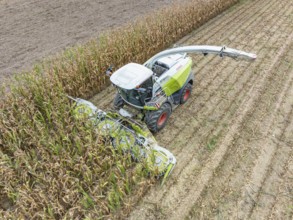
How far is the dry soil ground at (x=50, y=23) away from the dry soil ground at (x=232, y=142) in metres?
4.00

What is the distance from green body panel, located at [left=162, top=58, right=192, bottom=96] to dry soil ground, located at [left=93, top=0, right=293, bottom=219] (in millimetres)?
872

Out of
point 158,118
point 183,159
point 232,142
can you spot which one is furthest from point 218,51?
point 183,159

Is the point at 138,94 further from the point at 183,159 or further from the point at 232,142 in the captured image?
the point at 232,142

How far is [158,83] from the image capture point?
5.89 metres

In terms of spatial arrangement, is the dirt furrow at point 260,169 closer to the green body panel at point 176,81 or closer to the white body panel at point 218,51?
the white body panel at point 218,51

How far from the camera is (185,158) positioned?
5.61 meters

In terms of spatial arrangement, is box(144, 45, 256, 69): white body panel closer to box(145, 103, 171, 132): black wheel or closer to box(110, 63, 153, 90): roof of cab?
box(110, 63, 153, 90): roof of cab

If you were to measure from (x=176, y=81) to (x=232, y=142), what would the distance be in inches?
79.9

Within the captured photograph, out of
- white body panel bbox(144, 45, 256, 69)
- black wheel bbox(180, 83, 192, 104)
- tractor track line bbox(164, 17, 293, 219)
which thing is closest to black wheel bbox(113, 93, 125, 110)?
white body panel bbox(144, 45, 256, 69)

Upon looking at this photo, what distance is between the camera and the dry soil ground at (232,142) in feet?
15.5

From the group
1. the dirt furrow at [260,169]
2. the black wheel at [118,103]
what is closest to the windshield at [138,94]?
the black wheel at [118,103]

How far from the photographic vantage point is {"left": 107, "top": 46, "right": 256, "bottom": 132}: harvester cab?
5205mm

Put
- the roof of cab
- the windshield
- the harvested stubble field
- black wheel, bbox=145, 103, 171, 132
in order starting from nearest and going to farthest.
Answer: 1. the harvested stubble field
2. the roof of cab
3. the windshield
4. black wheel, bbox=145, 103, 171, 132

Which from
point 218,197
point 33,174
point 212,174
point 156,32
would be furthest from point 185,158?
point 156,32
